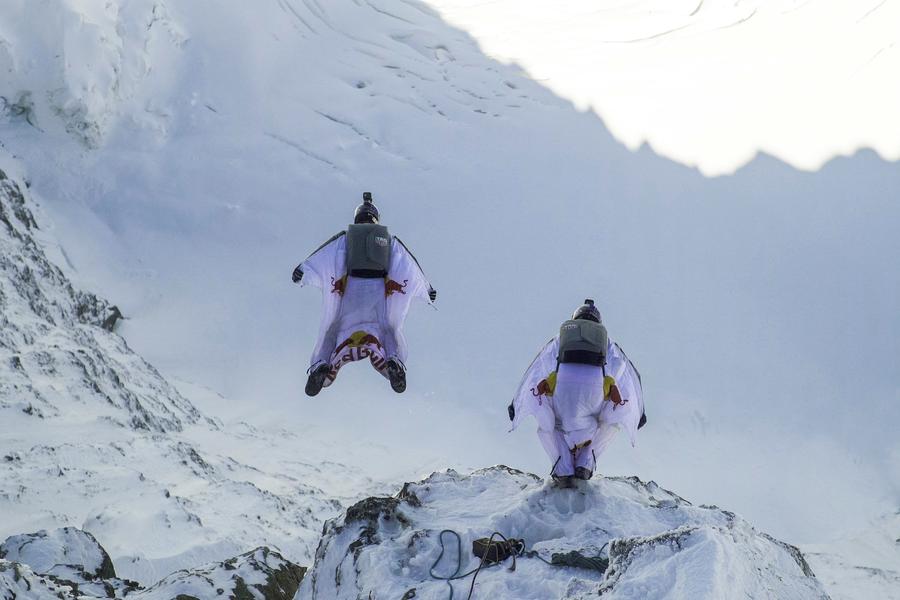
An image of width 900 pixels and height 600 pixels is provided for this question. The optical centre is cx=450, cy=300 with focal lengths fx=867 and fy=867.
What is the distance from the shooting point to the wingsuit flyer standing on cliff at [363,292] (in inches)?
335

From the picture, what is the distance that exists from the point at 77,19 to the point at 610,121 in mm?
15544

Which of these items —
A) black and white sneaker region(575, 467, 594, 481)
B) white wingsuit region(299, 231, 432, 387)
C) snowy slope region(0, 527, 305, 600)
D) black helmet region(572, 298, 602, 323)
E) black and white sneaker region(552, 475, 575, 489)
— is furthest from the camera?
white wingsuit region(299, 231, 432, 387)

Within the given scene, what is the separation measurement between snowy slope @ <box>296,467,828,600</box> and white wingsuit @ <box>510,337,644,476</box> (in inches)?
Answer: 15.8

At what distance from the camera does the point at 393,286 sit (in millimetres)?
8672

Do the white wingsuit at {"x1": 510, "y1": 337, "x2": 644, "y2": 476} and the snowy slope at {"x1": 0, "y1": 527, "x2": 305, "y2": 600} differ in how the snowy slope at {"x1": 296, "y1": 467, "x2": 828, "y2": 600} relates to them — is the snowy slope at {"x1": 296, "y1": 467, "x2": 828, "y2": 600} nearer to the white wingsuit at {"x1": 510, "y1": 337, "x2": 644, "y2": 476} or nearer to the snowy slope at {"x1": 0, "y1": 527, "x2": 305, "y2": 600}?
the white wingsuit at {"x1": 510, "y1": 337, "x2": 644, "y2": 476}

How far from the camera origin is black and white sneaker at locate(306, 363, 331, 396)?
8273 millimetres

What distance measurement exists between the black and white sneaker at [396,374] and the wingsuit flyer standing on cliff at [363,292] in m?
0.01

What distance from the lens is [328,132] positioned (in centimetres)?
2584

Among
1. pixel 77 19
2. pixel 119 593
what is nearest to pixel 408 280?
pixel 119 593

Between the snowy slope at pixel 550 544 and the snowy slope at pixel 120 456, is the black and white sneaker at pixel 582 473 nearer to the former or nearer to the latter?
the snowy slope at pixel 550 544

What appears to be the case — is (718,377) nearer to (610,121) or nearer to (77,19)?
(610,121)

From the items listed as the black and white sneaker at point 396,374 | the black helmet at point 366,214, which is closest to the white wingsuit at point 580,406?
the black and white sneaker at point 396,374

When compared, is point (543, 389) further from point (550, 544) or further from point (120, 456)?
point (120, 456)

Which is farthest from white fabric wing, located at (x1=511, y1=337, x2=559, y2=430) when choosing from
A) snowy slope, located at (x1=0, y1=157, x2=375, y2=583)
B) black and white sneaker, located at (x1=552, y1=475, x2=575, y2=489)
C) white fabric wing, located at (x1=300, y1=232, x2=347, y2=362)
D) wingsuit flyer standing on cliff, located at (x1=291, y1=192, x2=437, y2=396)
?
snowy slope, located at (x1=0, y1=157, x2=375, y2=583)
